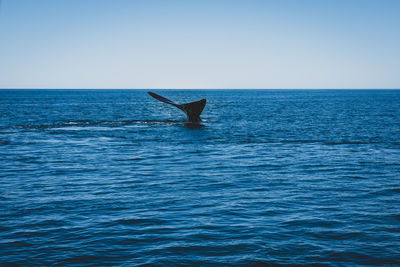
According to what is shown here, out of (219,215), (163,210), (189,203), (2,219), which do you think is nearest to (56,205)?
(2,219)

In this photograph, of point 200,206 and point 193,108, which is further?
point 193,108

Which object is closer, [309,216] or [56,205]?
[309,216]

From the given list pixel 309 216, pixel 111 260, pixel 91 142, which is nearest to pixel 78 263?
pixel 111 260

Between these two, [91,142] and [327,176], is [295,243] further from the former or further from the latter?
[91,142]

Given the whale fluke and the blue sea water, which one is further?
the whale fluke

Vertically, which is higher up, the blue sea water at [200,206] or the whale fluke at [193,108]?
the whale fluke at [193,108]

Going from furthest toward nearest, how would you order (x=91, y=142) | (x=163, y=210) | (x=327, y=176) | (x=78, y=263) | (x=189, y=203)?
(x=91, y=142), (x=327, y=176), (x=189, y=203), (x=163, y=210), (x=78, y=263)

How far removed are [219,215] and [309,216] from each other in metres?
2.97

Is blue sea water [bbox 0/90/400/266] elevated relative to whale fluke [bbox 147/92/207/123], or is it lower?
lower

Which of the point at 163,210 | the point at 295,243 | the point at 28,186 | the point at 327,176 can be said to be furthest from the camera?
the point at 327,176

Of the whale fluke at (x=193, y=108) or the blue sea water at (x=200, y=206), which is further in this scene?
the whale fluke at (x=193, y=108)

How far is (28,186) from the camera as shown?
1585 cm

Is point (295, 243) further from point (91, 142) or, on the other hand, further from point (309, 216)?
point (91, 142)

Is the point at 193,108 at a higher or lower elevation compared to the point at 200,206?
higher
